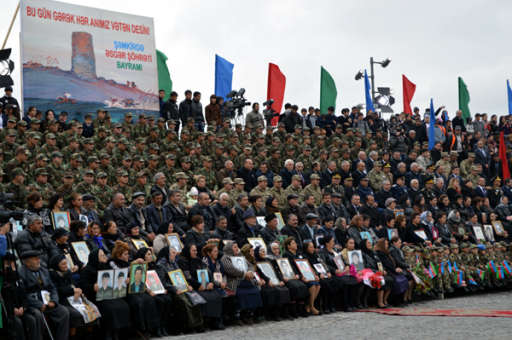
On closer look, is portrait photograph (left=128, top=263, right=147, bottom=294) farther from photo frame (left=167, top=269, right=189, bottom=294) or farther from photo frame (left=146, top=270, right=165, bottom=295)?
photo frame (left=167, top=269, right=189, bottom=294)

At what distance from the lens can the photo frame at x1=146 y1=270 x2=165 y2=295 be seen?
33.0 feet

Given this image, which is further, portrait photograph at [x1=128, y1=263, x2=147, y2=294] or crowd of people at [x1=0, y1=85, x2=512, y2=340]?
portrait photograph at [x1=128, y1=263, x2=147, y2=294]

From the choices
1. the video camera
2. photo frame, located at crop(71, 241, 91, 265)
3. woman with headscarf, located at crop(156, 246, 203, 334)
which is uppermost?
the video camera

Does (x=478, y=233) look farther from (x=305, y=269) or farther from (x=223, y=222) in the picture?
(x=223, y=222)

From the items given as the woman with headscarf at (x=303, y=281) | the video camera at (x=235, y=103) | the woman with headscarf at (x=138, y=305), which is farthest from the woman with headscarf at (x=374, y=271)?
the video camera at (x=235, y=103)

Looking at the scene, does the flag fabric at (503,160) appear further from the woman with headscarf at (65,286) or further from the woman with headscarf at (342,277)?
the woman with headscarf at (65,286)

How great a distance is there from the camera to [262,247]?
1195 centimetres

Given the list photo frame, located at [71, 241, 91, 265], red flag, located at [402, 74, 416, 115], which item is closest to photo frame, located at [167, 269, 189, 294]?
photo frame, located at [71, 241, 91, 265]

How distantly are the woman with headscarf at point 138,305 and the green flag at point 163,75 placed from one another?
1376cm

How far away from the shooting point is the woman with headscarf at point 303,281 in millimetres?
12133

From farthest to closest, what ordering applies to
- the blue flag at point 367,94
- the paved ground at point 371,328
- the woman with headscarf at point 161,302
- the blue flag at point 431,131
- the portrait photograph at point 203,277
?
the blue flag at point 367,94 < the blue flag at point 431,131 < the portrait photograph at point 203,277 < the woman with headscarf at point 161,302 < the paved ground at point 371,328

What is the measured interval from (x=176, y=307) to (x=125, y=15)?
13.7 m

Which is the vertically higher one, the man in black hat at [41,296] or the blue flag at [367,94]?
the blue flag at [367,94]

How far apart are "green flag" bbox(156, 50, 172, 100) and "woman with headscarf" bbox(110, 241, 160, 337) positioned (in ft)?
45.1
